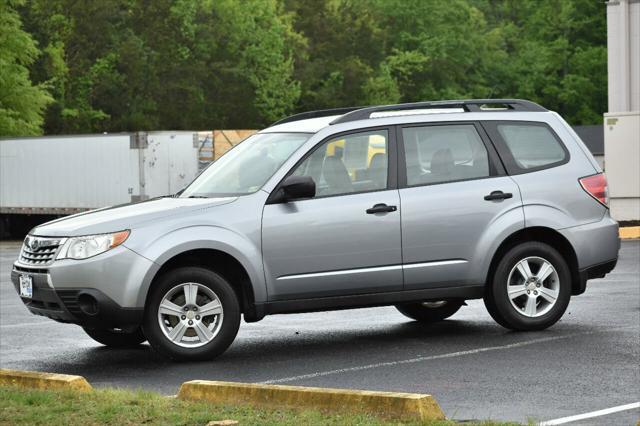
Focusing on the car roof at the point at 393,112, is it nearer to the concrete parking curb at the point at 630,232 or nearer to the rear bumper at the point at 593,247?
the rear bumper at the point at 593,247

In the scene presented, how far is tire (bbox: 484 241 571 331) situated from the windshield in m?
2.02

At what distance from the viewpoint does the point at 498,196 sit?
11531mm

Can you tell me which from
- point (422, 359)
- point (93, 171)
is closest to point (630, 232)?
point (422, 359)

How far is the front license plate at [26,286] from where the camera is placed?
1067 cm

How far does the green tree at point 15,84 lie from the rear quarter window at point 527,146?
43511mm

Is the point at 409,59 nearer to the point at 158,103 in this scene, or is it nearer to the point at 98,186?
the point at 158,103

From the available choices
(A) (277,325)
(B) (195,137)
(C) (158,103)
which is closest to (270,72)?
(C) (158,103)

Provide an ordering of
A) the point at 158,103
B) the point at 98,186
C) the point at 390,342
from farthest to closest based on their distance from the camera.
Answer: the point at 158,103 → the point at 98,186 → the point at 390,342

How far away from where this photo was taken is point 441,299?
11.4m

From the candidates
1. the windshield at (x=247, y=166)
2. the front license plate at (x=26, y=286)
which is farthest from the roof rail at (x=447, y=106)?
the front license plate at (x=26, y=286)

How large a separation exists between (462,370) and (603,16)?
9374cm

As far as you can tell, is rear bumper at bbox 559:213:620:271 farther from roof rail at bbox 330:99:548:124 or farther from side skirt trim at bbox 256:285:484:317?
roof rail at bbox 330:99:548:124

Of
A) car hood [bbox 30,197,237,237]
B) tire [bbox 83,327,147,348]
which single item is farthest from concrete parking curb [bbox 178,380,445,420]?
tire [bbox 83,327,147,348]

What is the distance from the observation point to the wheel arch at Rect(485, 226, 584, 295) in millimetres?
11641
